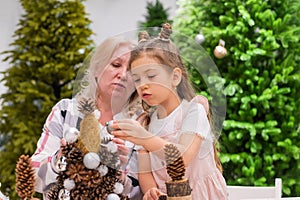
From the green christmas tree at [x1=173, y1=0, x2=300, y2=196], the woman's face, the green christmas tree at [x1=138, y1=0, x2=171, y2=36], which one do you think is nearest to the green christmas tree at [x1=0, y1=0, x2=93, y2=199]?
the green christmas tree at [x1=138, y1=0, x2=171, y2=36]

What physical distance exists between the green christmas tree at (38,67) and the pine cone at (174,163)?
3.05m

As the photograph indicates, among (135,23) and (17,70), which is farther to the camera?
(135,23)

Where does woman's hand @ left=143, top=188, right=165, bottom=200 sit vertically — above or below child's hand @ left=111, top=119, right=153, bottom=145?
below

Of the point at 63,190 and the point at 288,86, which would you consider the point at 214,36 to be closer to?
the point at 288,86

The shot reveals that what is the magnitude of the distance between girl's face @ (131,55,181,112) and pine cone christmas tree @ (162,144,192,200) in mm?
99

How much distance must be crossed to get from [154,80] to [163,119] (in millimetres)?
78

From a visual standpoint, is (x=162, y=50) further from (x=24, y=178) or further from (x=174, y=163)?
(x=24, y=178)

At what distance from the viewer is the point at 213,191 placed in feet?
3.74

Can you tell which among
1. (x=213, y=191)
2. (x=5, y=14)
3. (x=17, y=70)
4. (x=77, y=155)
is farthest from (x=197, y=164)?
(x=5, y=14)

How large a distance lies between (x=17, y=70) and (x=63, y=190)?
10.3ft

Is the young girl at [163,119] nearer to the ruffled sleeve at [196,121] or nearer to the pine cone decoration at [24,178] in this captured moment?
the ruffled sleeve at [196,121]

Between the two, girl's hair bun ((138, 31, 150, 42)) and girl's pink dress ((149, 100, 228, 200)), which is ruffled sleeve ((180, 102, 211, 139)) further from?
girl's hair bun ((138, 31, 150, 42))

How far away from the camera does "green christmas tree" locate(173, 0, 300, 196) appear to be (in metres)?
3.75

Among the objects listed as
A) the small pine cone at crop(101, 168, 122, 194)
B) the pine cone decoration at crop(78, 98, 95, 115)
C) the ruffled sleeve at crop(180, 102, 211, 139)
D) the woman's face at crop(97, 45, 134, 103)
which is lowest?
the small pine cone at crop(101, 168, 122, 194)
